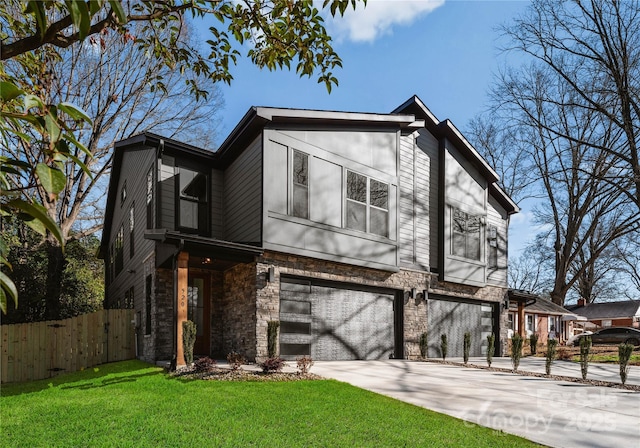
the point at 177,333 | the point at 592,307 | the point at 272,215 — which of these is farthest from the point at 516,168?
the point at 177,333

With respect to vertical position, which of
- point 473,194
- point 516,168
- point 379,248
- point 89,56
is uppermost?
point 89,56

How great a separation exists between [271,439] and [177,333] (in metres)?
5.50

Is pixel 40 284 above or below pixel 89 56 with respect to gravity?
below

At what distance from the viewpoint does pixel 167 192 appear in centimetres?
1348

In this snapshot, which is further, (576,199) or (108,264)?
(576,199)

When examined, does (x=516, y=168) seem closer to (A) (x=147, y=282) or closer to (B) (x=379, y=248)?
(B) (x=379, y=248)

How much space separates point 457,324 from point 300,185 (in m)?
9.21

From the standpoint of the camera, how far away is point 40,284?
71.9 feet

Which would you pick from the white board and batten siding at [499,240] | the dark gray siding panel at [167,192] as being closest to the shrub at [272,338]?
the dark gray siding panel at [167,192]

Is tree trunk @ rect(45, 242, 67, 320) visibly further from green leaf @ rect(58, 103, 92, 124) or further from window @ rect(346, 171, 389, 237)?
green leaf @ rect(58, 103, 92, 124)

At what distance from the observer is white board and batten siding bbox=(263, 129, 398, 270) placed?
40.6ft

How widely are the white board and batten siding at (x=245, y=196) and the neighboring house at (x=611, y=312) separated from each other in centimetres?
3668

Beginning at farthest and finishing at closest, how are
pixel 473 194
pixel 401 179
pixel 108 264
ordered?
1. pixel 108 264
2. pixel 473 194
3. pixel 401 179

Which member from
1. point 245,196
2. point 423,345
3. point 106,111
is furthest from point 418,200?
point 106,111
